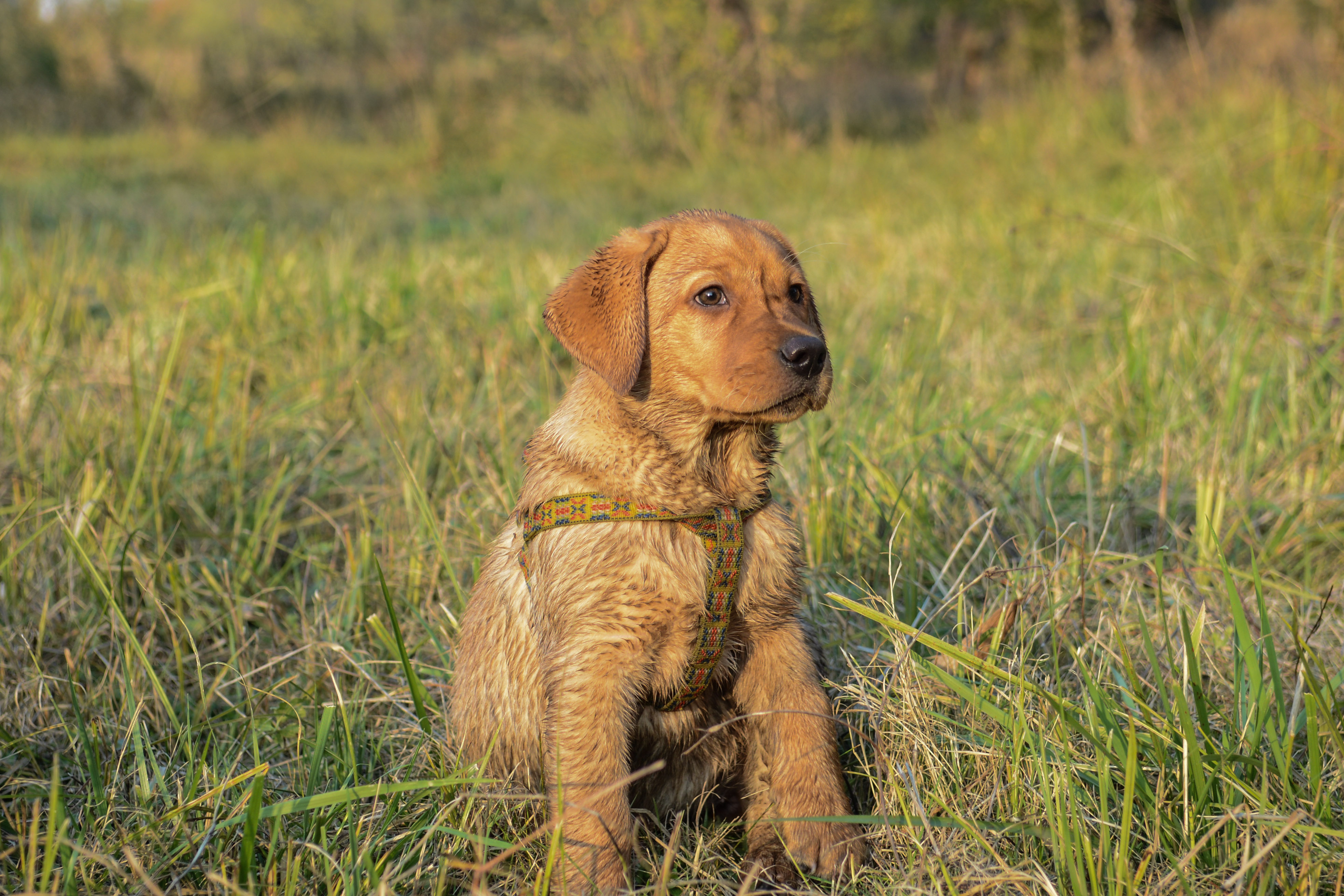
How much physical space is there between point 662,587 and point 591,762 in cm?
36

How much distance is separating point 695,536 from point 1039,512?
5.20 ft

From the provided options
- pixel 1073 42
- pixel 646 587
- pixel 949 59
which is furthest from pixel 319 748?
pixel 949 59

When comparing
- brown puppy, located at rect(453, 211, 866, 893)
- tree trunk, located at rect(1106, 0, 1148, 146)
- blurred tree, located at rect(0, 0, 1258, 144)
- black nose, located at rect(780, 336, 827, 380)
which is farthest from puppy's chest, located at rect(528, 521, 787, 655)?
tree trunk, located at rect(1106, 0, 1148, 146)

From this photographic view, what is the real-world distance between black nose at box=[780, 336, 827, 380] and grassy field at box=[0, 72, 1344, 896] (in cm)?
53

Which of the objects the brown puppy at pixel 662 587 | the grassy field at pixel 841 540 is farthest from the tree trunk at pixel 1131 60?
the brown puppy at pixel 662 587

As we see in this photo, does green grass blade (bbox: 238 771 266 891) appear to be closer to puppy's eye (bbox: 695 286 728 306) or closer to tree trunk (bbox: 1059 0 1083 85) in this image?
puppy's eye (bbox: 695 286 728 306)

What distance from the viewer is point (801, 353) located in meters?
2.08

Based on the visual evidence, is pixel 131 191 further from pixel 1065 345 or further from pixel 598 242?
pixel 1065 345

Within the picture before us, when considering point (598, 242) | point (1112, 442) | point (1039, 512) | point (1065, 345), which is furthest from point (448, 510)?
point (598, 242)

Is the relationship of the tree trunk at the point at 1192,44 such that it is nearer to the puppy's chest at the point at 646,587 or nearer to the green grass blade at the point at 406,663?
the puppy's chest at the point at 646,587

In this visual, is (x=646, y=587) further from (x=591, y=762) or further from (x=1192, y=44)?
(x=1192, y=44)

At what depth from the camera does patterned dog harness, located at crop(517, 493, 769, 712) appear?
6.70 ft

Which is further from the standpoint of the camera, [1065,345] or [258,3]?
[258,3]

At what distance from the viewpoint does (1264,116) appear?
631 centimetres
